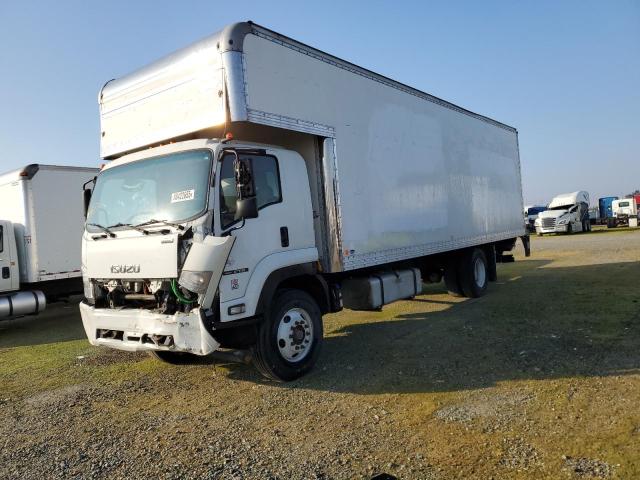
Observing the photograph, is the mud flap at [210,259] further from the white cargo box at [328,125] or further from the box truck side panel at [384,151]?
the box truck side panel at [384,151]

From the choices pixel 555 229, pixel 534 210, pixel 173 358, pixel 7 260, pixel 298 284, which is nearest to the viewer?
pixel 298 284

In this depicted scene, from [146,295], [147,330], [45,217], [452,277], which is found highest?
[45,217]

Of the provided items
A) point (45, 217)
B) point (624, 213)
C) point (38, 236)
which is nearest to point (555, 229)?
point (624, 213)

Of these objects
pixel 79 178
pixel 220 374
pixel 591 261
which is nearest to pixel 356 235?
pixel 220 374

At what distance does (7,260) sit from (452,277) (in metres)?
9.71

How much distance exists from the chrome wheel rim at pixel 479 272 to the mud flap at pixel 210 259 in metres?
7.09

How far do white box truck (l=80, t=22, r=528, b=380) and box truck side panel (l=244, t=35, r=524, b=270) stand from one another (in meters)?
0.03

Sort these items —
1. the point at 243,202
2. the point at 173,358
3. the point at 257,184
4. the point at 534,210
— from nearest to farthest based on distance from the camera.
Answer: the point at 243,202 < the point at 257,184 < the point at 173,358 < the point at 534,210

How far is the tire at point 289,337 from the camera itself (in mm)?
5285

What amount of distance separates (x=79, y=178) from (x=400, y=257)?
845cm

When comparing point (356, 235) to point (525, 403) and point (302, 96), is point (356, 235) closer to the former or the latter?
point (302, 96)

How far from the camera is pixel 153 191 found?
5215 mm

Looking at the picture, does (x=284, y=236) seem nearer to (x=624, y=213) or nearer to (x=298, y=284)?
(x=298, y=284)

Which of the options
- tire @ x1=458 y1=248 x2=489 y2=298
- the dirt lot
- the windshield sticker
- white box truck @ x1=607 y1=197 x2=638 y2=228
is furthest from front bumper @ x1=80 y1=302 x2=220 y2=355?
white box truck @ x1=607 y1=197 x2=638 y2=228
